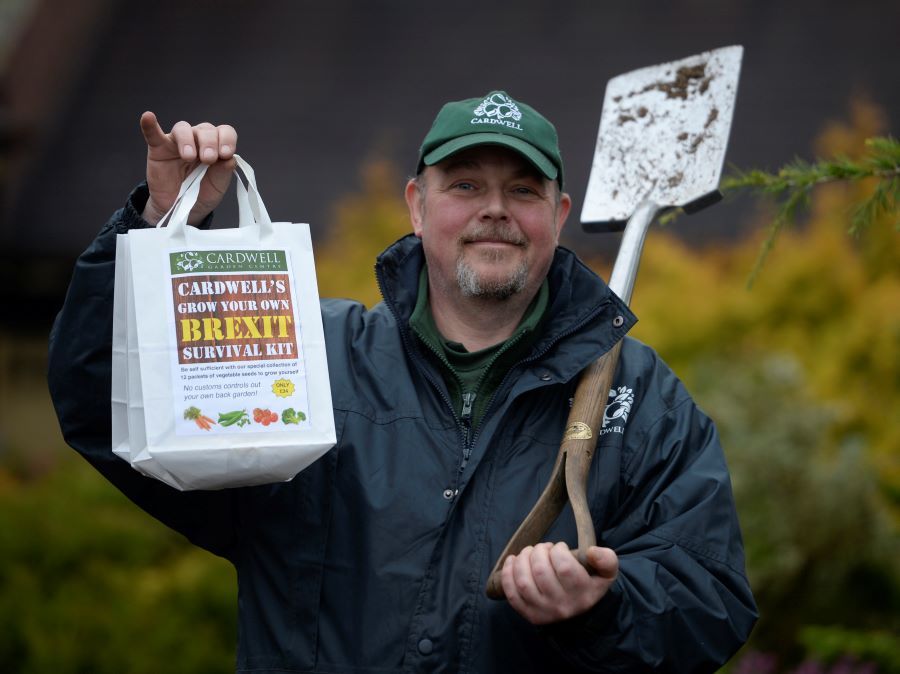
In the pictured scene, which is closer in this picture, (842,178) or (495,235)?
(495,235)

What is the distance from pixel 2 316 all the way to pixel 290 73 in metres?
3.10

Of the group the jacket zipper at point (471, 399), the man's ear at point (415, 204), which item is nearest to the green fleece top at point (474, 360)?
the jacket zipper at point (471, 399)

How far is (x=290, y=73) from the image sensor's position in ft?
32.8

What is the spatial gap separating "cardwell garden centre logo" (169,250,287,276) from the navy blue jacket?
154 millimetres

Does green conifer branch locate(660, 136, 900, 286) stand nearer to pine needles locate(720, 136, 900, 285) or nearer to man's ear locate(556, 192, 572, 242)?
pine needles locate(720, 136, 900, 285)

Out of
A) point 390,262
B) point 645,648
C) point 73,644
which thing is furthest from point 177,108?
point 645,648

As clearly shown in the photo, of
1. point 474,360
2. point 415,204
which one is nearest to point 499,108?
point 415,204

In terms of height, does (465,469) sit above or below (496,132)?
below

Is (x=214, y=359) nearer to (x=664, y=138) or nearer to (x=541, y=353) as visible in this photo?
(x=541, y=353)

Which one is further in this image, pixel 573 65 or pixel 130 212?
pixel 573 65

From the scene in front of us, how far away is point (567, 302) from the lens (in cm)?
249

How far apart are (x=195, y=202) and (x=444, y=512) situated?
763mm

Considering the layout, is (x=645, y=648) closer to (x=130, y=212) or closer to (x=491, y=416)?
(x=491, y=416)

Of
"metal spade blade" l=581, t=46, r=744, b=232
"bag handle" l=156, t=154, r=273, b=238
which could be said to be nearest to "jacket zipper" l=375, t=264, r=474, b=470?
"bag handle" l=156, t=154, r=273, b=238
